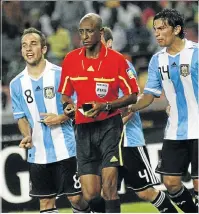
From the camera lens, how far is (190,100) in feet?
26.5

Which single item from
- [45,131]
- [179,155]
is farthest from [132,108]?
[45,131]

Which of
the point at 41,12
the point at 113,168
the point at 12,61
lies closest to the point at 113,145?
the point at 113,168

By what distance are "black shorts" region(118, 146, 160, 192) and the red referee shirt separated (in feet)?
3.48

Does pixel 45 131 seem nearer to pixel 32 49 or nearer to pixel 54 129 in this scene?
pixel 54 129

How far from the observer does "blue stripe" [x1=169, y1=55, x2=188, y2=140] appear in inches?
317

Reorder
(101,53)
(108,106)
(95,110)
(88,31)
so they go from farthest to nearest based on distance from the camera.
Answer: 1. (101,53)
2. (88,31)
3. (108,106)
4. (95,110)

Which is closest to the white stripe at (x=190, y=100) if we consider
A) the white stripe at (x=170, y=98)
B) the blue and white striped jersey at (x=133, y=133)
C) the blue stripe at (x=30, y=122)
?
the white stripe at (x=170, y=98)

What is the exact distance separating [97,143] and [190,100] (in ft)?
3.68

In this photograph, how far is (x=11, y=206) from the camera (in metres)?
10.0

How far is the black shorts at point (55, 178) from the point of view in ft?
26.6

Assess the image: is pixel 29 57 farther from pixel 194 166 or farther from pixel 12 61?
pixel 12 61

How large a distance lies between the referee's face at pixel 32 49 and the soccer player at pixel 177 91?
3.15 ft

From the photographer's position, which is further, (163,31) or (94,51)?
(163,31)

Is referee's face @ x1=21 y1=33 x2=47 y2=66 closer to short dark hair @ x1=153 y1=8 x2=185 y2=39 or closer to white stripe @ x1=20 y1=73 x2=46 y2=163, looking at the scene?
white stripe @ x1=20 y1=73 x2=46 y2=163
